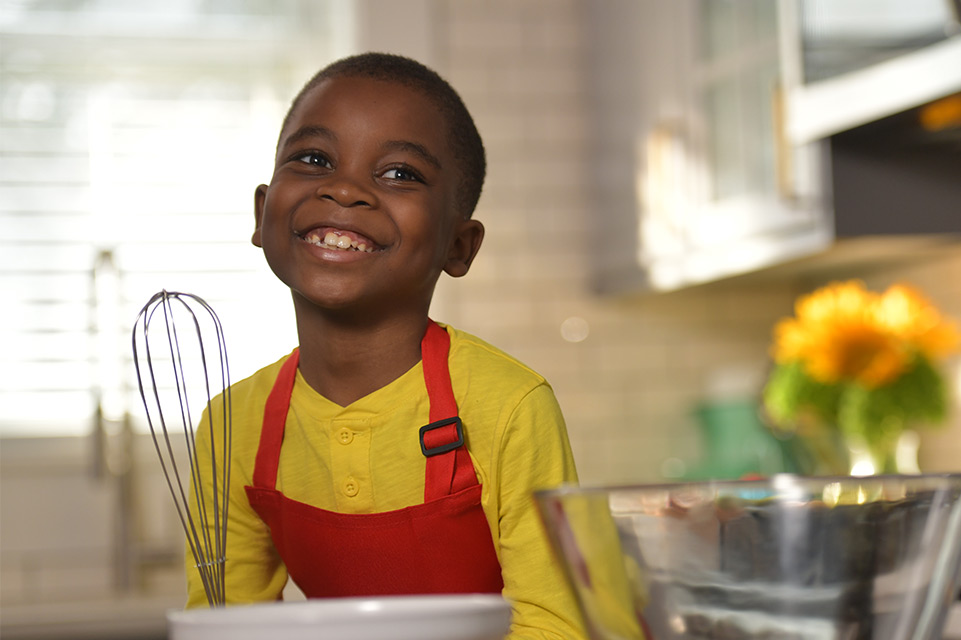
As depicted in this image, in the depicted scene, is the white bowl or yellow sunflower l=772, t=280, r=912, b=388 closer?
the white bowl

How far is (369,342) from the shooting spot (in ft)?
2.46

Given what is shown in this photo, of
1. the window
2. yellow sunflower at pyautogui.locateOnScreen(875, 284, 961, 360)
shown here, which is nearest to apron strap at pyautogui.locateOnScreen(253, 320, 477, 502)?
yellow sunflower at pyautogui.locateOnScreen(875, 284, 961, 360)

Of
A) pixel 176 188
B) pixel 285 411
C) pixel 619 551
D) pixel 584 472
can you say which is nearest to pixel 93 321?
Result: pixel 176 188

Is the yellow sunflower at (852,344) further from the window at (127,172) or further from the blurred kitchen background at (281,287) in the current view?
the window at (127,172)

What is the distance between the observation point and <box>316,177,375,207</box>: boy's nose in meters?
0.69

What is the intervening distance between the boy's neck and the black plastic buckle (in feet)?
0.26

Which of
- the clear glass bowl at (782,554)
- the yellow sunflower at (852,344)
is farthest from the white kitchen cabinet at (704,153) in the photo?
the clear glass bowl at (782,554)

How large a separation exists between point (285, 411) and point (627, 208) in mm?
1691

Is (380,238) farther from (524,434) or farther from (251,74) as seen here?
(251,74)

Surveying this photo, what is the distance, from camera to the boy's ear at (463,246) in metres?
0.81

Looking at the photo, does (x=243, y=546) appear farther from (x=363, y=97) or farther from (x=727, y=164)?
(x=727, y=164)

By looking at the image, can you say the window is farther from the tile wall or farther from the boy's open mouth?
the boy's open mouth

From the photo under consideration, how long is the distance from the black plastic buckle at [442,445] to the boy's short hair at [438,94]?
170 millimetres

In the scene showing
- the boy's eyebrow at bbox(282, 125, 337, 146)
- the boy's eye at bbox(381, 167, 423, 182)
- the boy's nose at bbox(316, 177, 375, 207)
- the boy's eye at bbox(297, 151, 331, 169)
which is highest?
the boy's eyebrow at bbox(282, 125, 337, 146)
